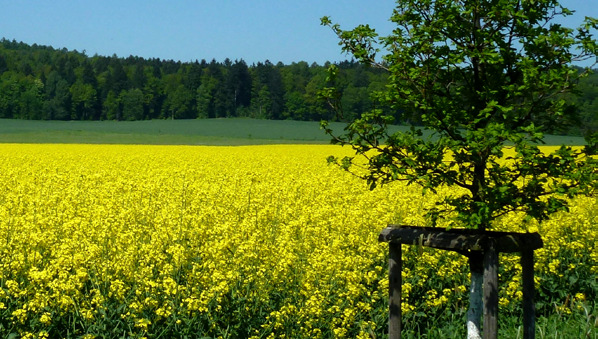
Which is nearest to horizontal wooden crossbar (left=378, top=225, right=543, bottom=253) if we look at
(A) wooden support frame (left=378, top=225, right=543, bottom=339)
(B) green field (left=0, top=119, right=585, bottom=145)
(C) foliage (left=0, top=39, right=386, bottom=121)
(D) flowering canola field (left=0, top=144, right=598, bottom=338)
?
(A) wooden support frame (left=378, top=225, right=543, bottom=339)

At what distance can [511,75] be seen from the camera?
4.59 m

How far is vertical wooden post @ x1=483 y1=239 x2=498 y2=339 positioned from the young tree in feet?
0.41

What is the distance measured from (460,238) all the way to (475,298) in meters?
0.41

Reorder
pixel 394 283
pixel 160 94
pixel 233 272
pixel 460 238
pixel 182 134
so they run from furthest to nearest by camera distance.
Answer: pixel 160 94 → pixel 182 134 → pixel 233 272 → pixel 394 283 → pixel 460 238

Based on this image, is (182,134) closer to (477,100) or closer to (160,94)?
(160,94)

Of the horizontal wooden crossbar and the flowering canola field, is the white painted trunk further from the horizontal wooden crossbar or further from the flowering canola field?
the flowering canola field

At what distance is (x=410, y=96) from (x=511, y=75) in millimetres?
659

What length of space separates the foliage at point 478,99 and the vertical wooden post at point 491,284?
0.19 meters

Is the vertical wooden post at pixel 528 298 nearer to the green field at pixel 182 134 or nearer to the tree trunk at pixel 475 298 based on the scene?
the tree trunk at pixel 475 298

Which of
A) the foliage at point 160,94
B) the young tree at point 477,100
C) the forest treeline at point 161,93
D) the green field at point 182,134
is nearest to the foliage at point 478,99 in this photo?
the young tree at point 477,100

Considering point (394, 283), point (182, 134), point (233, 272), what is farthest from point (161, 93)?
point (394, 283)

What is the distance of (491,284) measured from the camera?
4.45 m

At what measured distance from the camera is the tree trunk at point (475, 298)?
462 centimetres

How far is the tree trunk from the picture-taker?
4.62m
